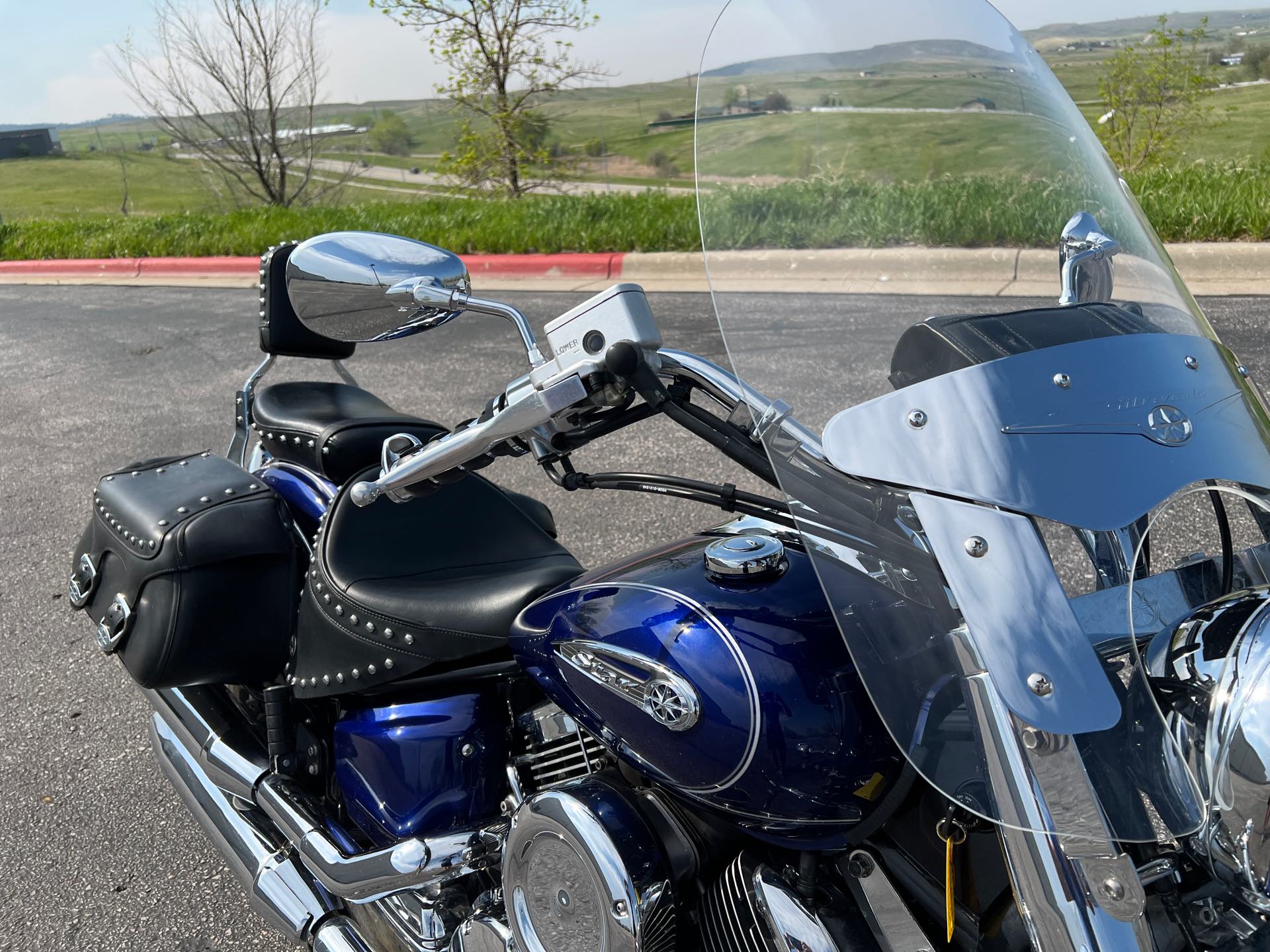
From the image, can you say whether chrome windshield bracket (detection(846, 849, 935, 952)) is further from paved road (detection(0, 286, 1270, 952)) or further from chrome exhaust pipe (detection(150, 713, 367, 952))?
chrome exhaust pipe (detection(150, 713, 367, 952))

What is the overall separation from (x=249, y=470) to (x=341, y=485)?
1.75 feet

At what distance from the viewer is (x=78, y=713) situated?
3.12m

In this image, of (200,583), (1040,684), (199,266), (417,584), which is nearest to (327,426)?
(200,583)

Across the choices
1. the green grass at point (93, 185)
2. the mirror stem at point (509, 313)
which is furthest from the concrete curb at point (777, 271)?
the green grass at point (93, 185)

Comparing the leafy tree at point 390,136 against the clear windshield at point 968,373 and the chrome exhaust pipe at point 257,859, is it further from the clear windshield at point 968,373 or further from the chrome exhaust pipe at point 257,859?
the clear windshield at point 968,373

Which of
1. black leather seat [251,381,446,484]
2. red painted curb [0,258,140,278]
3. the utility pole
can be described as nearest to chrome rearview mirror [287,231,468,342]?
black leather seat [251,381,446,484]

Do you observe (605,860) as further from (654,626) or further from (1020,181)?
(1020,181)

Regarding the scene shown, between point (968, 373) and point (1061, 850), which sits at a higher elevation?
point (968, 373)

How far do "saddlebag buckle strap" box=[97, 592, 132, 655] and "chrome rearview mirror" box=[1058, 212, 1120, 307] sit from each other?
64.7 inches

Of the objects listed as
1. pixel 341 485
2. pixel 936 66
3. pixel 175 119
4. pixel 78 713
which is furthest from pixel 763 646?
pixel 175 119

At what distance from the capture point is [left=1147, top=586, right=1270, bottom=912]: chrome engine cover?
1006 mm

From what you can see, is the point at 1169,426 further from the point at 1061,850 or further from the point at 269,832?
the point at 269,832

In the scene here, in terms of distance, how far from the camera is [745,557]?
56.1 inches

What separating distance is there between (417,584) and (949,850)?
958mm
